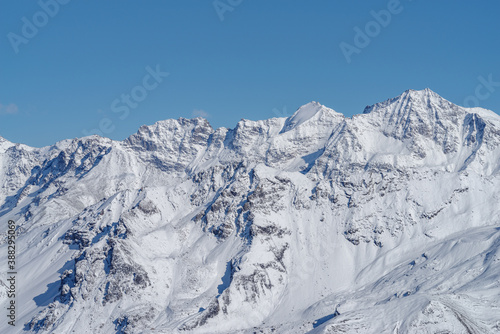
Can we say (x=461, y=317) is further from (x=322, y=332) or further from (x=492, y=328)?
(x=322, y=332)

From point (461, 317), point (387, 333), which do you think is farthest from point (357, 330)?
point (461, 317)

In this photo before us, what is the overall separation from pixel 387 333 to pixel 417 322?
1130 cm

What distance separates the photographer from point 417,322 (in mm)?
195625

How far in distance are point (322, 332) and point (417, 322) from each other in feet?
112

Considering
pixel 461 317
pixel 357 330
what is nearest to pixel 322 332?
pixel 357 330

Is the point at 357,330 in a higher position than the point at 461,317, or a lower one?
higher

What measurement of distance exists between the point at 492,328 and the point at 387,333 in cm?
3664

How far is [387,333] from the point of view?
197000 millimetres

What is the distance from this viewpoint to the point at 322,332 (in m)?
196

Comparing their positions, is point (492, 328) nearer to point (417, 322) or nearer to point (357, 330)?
point (417, 322)

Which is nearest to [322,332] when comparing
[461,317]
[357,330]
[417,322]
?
[357,330]

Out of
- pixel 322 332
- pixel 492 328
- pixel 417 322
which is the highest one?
pixel 322 332

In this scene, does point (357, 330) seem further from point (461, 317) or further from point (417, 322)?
point (461, 317)

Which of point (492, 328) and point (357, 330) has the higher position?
point (357, 330)
